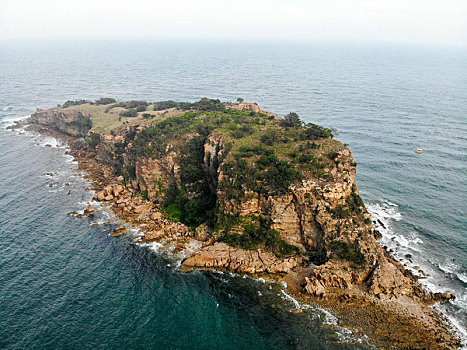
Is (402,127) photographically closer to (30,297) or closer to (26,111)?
(30,297)

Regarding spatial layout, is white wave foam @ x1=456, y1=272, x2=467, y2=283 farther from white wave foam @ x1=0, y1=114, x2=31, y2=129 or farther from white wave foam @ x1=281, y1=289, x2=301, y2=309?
white wave foam @ x1=0, y1=114, x2=31, y2=129

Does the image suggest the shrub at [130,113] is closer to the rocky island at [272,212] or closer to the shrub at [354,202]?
the rocky island at [272,212]

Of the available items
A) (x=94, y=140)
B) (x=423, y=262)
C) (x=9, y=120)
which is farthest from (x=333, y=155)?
(x=9, y=120)

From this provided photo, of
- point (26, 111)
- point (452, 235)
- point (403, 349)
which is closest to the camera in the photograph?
point (403, 349)

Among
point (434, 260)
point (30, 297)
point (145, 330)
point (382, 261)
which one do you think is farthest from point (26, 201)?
point (434, 260)

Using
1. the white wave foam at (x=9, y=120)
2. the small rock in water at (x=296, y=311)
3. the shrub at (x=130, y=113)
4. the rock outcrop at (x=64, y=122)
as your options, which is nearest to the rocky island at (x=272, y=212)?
the small rock in water at (x=296, y=311)

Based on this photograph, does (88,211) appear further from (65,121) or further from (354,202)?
(65,121)
